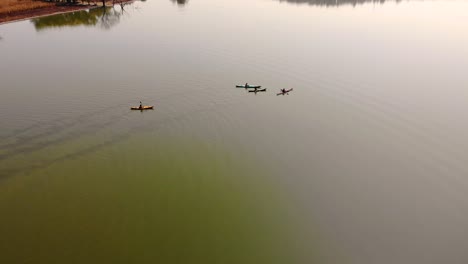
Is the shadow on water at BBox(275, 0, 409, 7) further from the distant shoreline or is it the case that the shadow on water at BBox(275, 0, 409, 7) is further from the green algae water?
the green algae water

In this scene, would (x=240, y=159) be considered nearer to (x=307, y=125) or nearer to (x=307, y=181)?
(x=307, y=181)

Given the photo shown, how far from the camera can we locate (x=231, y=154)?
23.5m

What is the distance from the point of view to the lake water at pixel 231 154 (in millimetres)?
16578

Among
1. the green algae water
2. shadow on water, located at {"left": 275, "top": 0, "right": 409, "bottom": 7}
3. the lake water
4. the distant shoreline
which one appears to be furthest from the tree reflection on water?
the green algae water

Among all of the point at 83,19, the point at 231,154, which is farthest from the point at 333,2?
the point at 231,154

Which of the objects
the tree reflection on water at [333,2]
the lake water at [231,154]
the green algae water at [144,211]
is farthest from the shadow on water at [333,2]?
the green algae water at [144,211]

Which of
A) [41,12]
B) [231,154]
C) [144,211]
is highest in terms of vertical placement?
[41,12]

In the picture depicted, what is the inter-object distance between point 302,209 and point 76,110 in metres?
22.0

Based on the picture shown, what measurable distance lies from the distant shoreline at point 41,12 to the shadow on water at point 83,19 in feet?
5.84

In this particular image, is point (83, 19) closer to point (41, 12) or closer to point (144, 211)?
point (41, 12)

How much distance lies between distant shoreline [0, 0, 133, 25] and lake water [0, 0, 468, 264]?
17616mm

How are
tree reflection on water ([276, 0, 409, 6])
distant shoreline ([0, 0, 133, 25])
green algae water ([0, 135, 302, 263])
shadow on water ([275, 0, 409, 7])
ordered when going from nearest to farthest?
1. green algae water ([0, 135, 302, 263])
2. distant shoreline ([0, 0, 133, 25])
3. shadow on water ([275, 0, 409, 7])
4. tree reflection on water ([276, 0, 409, 6])

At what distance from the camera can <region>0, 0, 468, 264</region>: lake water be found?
54.4 ft

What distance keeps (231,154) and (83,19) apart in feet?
189
